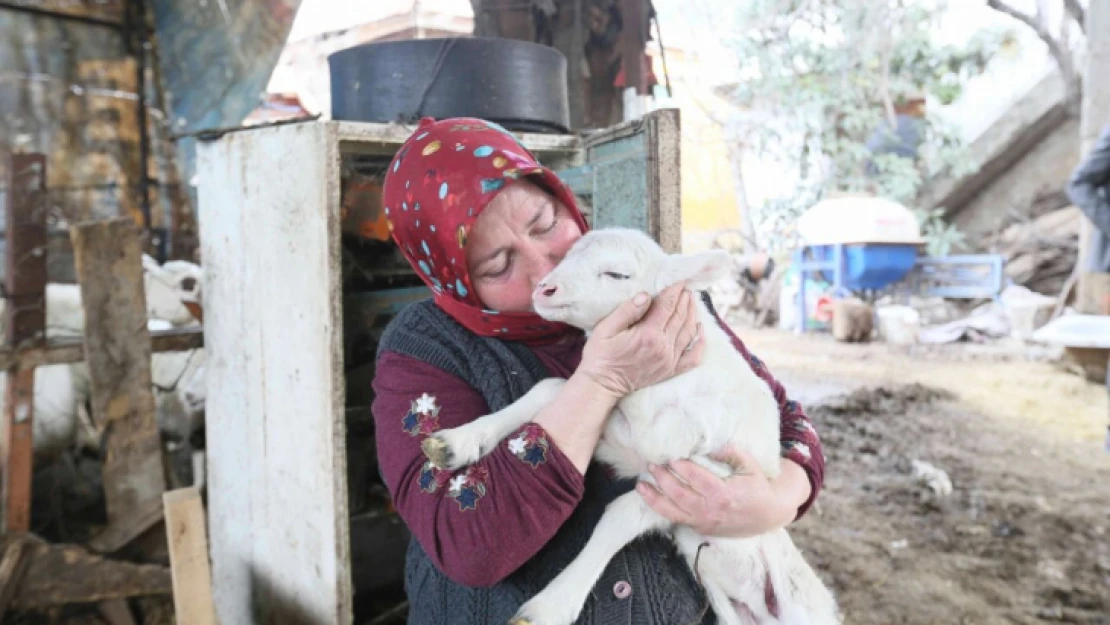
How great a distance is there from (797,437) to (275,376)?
168 cm

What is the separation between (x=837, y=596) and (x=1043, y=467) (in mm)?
2590

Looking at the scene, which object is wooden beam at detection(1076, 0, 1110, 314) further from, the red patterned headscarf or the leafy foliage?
the red patterned headscarf

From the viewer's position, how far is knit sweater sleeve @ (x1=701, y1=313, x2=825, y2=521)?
1810 millimetres

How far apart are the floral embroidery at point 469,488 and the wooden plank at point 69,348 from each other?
7.11 ft

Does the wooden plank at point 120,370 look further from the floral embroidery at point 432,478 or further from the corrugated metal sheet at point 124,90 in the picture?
the corrugated metal sheet at point 124,90

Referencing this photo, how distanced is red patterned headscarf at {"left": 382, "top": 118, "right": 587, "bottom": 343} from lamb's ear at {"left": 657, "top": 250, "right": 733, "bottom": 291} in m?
0.29

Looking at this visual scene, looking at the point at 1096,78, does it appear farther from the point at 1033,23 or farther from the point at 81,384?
the point at 81,384

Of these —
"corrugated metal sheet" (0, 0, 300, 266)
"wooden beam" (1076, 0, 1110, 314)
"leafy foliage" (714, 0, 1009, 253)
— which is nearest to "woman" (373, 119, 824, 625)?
"corrugated metal sheet" (0, 0, 300, 266)

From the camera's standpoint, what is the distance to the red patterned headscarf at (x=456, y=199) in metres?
1.62

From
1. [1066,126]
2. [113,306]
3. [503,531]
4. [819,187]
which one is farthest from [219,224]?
[1066,126]

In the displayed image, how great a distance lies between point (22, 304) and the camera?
306 cm

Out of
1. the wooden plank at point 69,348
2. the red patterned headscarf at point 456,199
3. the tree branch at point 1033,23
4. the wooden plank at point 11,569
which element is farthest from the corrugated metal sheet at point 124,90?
the tree branch at point 1033,23

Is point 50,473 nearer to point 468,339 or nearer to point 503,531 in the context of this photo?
point 468,339

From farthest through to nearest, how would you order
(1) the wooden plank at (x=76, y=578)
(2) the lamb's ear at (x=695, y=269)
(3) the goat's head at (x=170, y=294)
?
(3) the goat's head at (x=170, y=294) → (1) the wooden plank at (x=76, y=578) → (2) the lamb's ear at (x=695, y=269)
